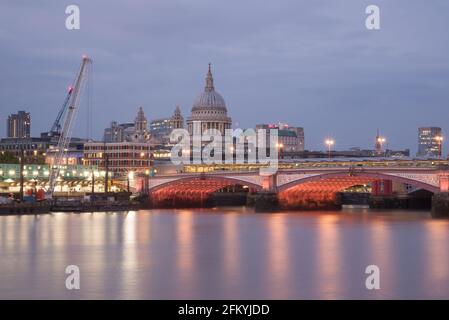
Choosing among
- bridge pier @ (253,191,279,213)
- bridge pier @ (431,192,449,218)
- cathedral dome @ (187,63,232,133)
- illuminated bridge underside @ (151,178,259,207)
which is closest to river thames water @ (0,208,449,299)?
bridge pier @ (431,192,449,218)

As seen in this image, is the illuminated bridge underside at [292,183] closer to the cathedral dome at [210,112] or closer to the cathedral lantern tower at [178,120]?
the cathedral dome at [210,112]

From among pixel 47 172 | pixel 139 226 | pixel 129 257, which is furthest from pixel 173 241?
pixel 47 172

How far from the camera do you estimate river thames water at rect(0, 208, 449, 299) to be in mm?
28750

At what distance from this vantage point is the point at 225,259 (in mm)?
37250

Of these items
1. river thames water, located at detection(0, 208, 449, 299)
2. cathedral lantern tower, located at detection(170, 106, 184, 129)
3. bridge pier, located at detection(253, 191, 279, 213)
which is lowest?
river thames water, located at detection(0, 208, 449, 299)

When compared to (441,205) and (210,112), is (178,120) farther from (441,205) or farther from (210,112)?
(441,205)

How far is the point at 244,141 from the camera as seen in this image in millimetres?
157250

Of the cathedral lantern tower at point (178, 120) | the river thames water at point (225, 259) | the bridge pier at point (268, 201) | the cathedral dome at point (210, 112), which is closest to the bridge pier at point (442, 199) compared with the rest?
the river thames water at point (225, 259)

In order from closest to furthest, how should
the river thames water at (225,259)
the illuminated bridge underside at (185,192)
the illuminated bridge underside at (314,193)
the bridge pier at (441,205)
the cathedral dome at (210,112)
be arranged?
the river thames water at (225,259), the bridge pier at (441,205), the illuminated bridge underside at (314,193), the illuminated bridge underside at (185,192), the cathedral dome at (210,112)

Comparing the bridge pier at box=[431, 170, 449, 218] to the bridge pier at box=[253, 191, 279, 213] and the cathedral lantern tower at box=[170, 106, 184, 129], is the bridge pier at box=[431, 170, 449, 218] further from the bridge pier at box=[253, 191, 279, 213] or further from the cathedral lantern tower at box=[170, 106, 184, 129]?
the cathedral lantern tower at box=[170, 106, 184, 129]

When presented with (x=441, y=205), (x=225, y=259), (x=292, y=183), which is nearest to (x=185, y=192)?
A: (x=292, y=183)

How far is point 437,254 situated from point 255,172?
40853 mm

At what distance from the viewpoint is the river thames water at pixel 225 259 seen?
28750mm
